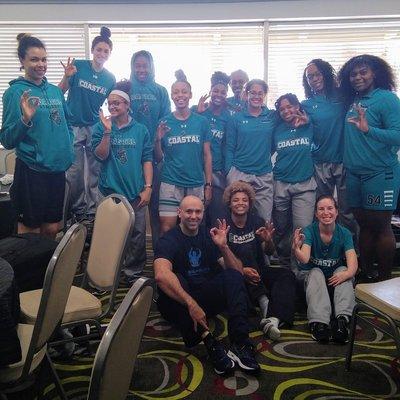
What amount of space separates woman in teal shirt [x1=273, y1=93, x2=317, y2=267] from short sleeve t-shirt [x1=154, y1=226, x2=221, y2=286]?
2.97 feet

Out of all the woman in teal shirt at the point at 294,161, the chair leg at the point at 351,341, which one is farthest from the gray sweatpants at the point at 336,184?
the chair leg at the point at 351,341

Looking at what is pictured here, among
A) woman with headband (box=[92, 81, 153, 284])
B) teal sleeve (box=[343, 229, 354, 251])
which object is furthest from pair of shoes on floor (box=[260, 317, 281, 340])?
woman with headband (box=[92, 81, 153, 284])

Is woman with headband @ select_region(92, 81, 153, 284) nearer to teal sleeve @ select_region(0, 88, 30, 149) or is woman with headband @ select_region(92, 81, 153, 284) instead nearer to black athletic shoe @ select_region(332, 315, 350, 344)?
teal sleeve @ select_region(0, 88, 30, 149)

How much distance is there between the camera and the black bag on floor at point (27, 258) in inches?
78.2

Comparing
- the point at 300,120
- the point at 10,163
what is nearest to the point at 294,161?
the point at 300,120

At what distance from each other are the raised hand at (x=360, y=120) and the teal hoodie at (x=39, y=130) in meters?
1.86

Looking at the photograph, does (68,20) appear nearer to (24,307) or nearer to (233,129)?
(233,129)

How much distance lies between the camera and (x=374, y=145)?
2.74 metres

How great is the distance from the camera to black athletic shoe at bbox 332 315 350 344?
2236mm

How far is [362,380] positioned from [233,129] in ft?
6.52

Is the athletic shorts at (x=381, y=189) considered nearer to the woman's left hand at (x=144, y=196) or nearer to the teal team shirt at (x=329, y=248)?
the teal team shirt at (x=329, y=248)

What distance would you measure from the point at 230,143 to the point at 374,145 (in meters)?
1.06

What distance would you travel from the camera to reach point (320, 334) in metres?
2.26

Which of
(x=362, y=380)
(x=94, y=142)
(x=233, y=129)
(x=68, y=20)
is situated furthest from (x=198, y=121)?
(x=68, y=20)
